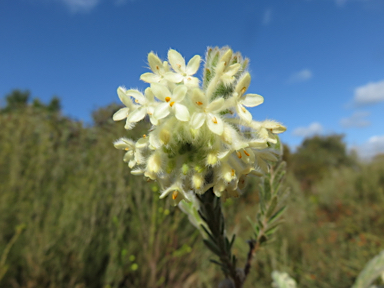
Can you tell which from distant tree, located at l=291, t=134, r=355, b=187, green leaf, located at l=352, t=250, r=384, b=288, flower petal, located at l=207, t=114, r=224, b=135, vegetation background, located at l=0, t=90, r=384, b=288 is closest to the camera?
flower petal, located at l=207, t=114, r=224, b=135

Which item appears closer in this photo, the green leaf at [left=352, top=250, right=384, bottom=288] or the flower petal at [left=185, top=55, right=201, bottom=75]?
the flower petal at [left=185, top=55, right=201, bottom=75]

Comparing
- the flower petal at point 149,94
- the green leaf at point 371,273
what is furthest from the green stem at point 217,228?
the green leaf at point 371,273

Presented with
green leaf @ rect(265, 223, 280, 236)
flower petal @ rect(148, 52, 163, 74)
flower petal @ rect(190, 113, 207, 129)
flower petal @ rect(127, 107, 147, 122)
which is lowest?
green leaf @ rect(265, 223, 280, 236)

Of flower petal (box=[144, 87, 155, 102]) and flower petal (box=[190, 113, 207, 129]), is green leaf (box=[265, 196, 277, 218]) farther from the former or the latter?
flower petal (box=[144, 87, 155, 102])

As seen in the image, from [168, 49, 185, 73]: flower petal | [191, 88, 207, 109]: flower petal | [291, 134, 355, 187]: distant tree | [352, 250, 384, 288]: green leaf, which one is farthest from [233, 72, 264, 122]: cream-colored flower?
[291, 134, 355, 187]: distant tree

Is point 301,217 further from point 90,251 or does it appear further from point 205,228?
point 205,228

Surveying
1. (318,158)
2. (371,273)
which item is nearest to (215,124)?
(371,273)
